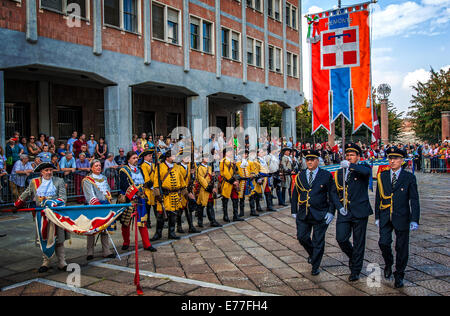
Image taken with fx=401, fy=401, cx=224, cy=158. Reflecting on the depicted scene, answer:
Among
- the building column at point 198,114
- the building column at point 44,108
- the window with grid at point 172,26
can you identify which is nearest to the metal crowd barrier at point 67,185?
the building column at point 44,108

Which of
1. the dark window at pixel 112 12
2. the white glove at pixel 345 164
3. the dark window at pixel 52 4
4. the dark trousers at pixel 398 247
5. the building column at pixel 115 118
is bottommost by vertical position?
the dark trousers at pixel 398 247

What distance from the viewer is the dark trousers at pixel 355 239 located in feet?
18.2

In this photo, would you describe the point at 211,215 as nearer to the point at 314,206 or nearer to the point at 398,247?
the point at 314,206

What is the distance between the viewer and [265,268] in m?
6.25

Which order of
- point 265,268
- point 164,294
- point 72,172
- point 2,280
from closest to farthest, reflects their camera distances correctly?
point 164,294, point 2,280, point 265,268, point 72,172

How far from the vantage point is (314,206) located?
237 inches

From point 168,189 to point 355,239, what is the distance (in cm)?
398

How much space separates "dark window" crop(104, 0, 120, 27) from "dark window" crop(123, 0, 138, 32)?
0.36 m

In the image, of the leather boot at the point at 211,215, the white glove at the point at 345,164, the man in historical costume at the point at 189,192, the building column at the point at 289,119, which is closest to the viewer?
the white glove at the point at 345,164

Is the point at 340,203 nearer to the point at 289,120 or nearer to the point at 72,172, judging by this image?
the point at 72,172

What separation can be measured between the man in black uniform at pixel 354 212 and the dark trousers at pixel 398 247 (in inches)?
10.5

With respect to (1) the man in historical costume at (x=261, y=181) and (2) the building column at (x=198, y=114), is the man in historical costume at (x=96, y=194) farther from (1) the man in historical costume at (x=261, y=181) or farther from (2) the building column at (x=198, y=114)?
(2) the building column at (x=198, y=114)
